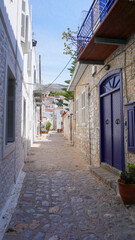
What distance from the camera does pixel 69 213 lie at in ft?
9.32

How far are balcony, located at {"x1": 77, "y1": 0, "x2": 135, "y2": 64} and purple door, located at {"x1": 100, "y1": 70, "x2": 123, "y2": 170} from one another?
0.76 meters

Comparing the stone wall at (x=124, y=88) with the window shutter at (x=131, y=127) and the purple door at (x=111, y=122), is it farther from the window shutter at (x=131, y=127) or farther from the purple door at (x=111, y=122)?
the purple door at (x=111, y=122)

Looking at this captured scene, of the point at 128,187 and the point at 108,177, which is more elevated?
the point at 128,187

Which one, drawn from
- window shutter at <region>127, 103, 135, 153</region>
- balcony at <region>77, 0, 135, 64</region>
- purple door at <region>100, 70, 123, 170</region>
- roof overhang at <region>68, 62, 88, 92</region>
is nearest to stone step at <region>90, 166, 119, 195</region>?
purple door at <region>100, 70, 123, 170</region>

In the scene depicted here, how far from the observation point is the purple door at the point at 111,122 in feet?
14.0

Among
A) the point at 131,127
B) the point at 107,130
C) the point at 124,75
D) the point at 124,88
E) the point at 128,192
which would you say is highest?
the point at 124,75

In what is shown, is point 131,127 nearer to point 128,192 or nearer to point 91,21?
point 128,192

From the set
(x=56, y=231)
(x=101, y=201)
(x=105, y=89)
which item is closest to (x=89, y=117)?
(x=105, y=89)

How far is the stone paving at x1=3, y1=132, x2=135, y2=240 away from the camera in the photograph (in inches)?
89.0

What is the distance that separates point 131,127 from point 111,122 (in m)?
1.26

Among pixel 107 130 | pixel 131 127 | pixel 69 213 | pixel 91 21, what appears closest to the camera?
pixel 69 213

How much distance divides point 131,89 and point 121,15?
1.39 metres

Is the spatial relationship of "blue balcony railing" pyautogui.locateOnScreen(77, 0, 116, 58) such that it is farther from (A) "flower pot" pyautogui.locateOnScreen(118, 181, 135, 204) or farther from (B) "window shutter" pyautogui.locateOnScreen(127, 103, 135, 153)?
(A) "flower pot" pyautogui.locateOnScreen(118, 181, 135, 204)

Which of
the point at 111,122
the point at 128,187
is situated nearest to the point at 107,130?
the point at 111,122
